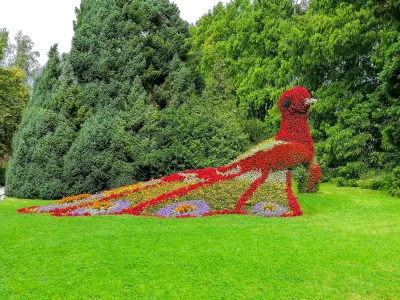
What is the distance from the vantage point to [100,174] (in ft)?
47.6

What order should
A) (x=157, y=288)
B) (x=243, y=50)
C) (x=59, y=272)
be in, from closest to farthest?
(x=157, y=288) < (x=59, y=272) < (x=243, y=50)

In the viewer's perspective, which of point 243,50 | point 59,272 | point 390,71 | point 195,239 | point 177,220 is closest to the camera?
point 59,272

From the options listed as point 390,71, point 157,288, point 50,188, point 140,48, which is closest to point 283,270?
point 157,288

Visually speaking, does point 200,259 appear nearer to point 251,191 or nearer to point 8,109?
point 251,191

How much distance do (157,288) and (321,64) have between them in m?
19.8

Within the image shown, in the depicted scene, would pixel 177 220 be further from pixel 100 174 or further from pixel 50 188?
pixel 50 188

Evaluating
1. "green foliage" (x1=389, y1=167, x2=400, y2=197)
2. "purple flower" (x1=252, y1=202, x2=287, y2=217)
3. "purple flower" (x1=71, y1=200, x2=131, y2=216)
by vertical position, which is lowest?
"green foliage" (x1=389, y1=167, x2=400, y2=197)

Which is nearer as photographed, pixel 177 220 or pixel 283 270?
pixel 283 270

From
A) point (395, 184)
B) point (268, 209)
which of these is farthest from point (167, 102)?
point (395, 184)

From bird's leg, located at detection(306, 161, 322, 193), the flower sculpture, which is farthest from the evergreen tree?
bird's leg, located at detection(306, 161, 322, 193)

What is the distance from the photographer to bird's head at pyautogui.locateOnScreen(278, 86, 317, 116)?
43.7ft

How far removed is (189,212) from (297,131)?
525 centimetres

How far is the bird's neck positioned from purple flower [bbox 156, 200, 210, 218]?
14.5 ft

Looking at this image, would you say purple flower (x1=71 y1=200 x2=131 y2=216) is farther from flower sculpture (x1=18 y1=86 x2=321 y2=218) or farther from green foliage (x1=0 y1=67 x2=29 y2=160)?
green foliage (x1=0 y1=67 x2=29 y2=160)
